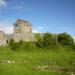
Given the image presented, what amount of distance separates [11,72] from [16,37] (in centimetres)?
6904

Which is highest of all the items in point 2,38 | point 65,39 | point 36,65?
point 2,38

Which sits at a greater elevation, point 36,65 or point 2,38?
point 2,38

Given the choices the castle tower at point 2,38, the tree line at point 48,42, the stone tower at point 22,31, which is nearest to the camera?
the tree line at point 48,42

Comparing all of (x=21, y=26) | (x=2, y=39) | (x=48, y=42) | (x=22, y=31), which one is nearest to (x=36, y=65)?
(x=48, y=42)

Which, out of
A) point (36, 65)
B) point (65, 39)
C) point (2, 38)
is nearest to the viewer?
point (36, 65)

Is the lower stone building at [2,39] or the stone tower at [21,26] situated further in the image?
the stone tower at [21,26]

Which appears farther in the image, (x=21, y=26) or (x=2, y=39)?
(x=21, y=26)

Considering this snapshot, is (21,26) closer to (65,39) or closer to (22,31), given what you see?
(22,31)

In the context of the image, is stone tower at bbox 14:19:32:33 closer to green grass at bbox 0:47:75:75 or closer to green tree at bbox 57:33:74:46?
green tree at bbox 57:33:74:46

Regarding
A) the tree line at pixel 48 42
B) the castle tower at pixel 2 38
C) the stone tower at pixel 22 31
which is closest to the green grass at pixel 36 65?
the tree line at pixel 48 42

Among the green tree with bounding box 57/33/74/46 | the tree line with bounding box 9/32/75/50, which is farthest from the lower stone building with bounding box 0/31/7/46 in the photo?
the green tree with bounding box 57/33/74/46

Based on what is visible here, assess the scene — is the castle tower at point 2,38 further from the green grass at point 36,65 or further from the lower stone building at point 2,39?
the green grass at point 36,65

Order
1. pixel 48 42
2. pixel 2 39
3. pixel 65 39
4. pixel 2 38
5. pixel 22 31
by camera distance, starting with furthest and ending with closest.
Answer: pixel 22 31 < pixel 2 38 < pixel 2 39 < pixel 65 39 < pixel 48 42

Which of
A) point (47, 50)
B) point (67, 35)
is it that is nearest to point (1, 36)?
point (67, 35)
